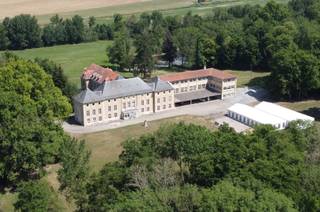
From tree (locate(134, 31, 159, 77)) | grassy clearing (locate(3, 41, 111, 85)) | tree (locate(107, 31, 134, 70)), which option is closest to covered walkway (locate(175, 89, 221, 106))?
tree (locate(134, 31, 159, 77))

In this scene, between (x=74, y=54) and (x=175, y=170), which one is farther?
(x=74, y=54)

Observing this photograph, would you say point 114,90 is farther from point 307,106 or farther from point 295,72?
point 307,106

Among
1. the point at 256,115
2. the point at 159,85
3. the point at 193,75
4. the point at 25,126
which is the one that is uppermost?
the point at 25,126

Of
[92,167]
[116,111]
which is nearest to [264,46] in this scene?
[116,111]

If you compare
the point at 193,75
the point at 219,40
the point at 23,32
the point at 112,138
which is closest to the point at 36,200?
the point at 112,138

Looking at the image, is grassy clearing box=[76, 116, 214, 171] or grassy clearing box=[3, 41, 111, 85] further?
grassy clearing box=[3, 41, 111, 85]

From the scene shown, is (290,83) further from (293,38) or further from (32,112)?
(32,112)

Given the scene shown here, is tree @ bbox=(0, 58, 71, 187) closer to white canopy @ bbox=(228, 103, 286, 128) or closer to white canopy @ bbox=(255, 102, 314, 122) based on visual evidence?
white canopy @ bbox=(228, 103, 286, 128)
